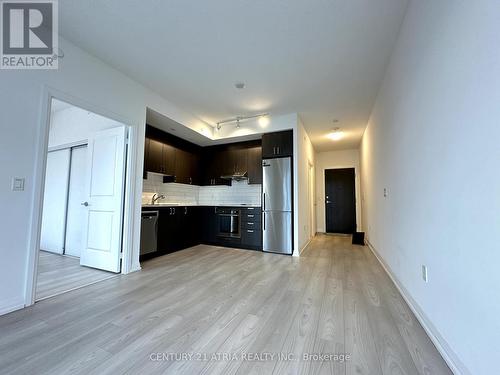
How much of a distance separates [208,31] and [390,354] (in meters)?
3.10

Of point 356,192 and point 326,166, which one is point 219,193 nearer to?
point 326,166

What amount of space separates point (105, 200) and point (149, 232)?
33.0 inches

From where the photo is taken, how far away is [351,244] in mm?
5070

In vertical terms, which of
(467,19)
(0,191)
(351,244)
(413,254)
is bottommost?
(351,244)

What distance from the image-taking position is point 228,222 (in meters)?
4.60

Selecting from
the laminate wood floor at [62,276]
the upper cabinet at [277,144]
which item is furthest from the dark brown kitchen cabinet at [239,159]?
the laminate wood floor at [62,276]

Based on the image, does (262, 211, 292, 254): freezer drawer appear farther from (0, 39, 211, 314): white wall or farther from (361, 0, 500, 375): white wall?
(0, 39, 211, 314): white wall

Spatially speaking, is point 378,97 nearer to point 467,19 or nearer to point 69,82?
point 467,19

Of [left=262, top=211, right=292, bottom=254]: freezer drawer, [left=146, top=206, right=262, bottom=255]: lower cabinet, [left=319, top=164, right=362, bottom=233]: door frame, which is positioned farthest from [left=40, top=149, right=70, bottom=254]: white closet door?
[left=319, top=164, right=362, bottom=233]: door frame

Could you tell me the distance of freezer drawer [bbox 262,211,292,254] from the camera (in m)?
4.01

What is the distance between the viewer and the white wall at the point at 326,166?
6785mm

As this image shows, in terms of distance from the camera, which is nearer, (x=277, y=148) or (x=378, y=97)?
(x=378, y=97)

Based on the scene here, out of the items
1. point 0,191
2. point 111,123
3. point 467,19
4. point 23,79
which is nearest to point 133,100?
point 111,123

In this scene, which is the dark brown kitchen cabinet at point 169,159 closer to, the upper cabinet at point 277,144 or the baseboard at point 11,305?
the upper cabinet at point 277,144
